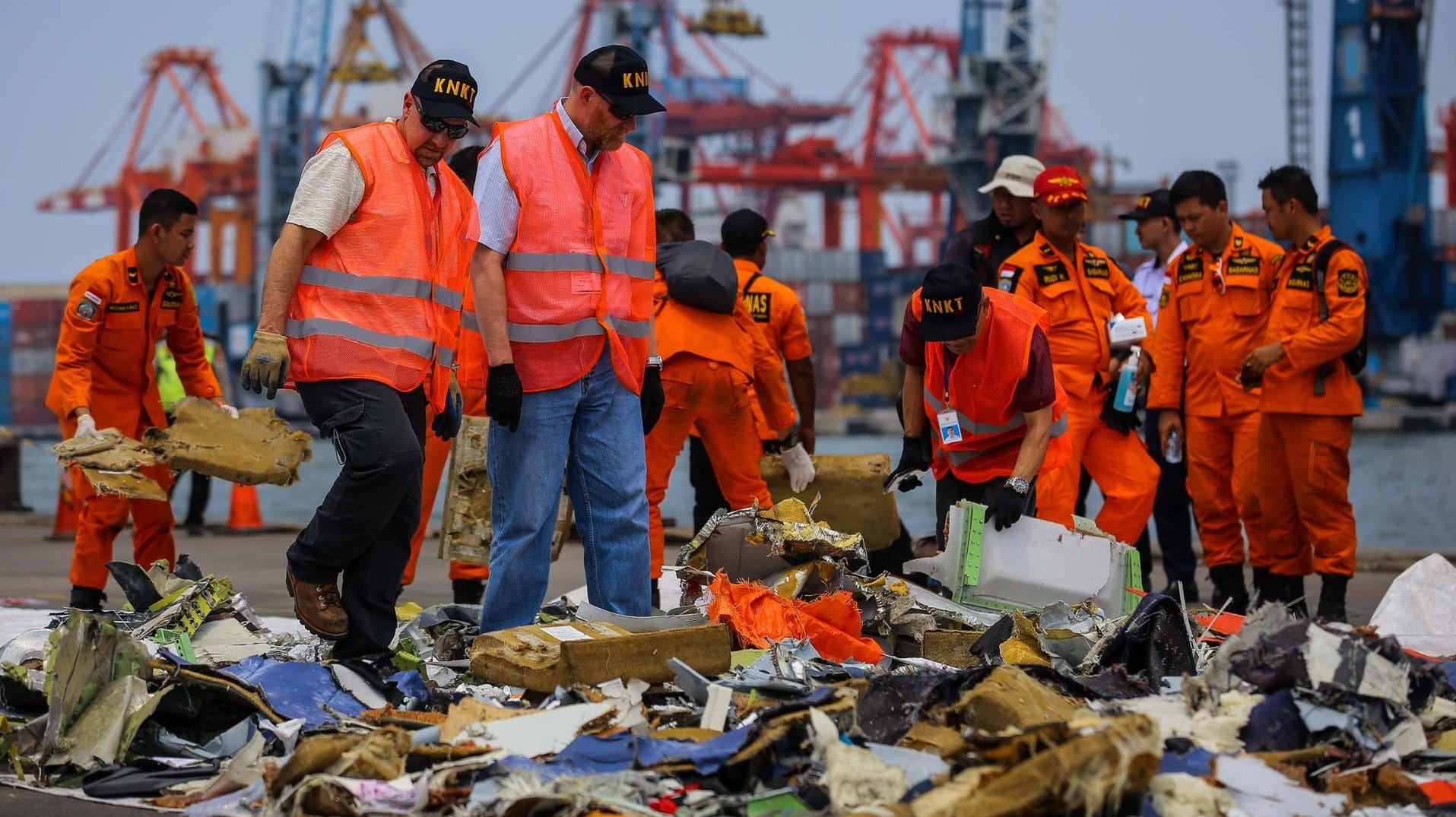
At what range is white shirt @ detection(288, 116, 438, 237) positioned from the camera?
448 cm

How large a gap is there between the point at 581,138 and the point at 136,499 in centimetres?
268

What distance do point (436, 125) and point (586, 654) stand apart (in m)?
1.56

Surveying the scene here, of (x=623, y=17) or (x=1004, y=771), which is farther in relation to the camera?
(x=623, y=17)

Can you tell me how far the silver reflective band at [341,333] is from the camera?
452cm

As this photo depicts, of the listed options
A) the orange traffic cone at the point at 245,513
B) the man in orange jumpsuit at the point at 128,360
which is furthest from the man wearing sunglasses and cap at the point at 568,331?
the orange traffic cone at the point at 245,513

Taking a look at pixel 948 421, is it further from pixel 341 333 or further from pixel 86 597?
pixel 86 597

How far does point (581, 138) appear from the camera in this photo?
15.9 feet

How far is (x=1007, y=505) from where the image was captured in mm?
5258

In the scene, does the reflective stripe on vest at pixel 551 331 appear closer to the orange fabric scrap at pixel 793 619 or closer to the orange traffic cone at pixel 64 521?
the orange fabric scrap at pixel 793 619

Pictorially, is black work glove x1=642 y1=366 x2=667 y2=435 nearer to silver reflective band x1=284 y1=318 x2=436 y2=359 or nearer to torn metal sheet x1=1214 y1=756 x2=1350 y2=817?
silver reflective band x1=284 y1=318 x2=436 y2=359

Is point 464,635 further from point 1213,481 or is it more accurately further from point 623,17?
point 623,17

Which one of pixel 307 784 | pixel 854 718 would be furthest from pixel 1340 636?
pixel 307 784

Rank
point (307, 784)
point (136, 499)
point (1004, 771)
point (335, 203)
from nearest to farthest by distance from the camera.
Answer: point (1004, 771) < point (307, 784) < point (335, 203) < point (136, 499)

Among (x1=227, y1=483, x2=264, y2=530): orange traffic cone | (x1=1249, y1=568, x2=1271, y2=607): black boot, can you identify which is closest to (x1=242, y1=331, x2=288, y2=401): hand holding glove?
(x1=1249, y1=568, x2=1271, y2=607): black boot
